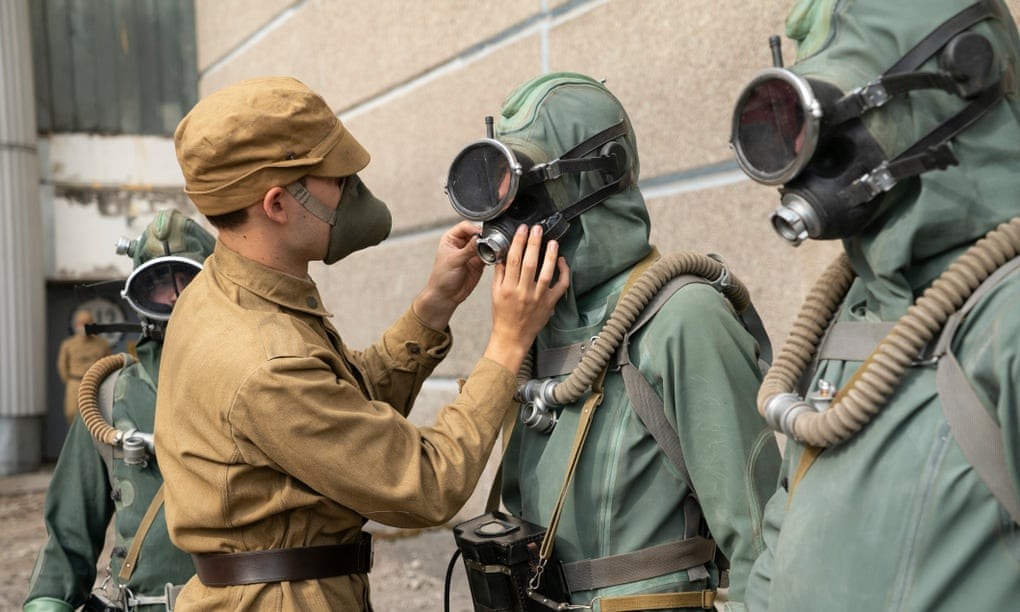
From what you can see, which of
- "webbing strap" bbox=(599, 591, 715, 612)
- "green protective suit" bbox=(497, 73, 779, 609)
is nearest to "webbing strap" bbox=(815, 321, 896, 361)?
"green protective suit" bbox=(497, 73, 779, 609)

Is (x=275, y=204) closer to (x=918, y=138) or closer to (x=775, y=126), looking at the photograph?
(x=775, y=126)

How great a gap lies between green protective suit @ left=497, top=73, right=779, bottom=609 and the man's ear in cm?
50

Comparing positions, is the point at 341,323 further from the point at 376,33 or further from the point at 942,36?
the point at 942,36

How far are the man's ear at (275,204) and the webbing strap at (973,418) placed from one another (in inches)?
55.0

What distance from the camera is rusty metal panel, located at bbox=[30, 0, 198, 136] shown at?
1163 cm

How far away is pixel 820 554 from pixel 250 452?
1.14m

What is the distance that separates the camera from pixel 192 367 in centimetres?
208

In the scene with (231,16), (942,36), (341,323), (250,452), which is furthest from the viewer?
(231,16)

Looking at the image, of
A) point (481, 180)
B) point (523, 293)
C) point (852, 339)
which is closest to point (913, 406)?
point (852, 339)

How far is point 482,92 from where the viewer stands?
529 centimetres

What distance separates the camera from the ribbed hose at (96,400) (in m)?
2.87

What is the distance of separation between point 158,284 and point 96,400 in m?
0.41

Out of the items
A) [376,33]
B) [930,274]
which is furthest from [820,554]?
[376,33]

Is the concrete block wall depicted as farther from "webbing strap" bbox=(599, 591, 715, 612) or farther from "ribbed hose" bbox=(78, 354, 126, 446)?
"ribbed hose" bbox=(78, 354, 126, 446)
